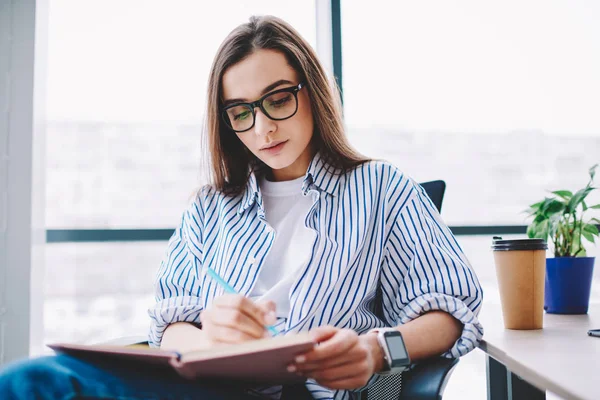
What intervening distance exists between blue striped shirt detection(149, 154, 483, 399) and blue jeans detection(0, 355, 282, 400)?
1.23ft


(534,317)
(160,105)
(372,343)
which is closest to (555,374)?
(372,343)

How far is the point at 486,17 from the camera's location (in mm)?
2676

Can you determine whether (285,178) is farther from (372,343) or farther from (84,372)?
(84,372)

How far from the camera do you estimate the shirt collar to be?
126cm

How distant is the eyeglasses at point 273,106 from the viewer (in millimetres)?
1225

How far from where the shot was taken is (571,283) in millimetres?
1355

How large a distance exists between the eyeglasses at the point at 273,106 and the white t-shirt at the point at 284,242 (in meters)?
0.18

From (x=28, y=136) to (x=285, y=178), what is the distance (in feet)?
4.58

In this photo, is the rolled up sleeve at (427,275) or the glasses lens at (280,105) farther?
the glasses lens at (280,105)

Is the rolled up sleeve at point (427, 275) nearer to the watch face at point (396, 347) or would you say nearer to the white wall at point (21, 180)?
the watch face at point (396, 347)

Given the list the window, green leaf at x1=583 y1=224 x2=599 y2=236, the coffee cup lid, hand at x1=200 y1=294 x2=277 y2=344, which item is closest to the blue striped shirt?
the coffee cup lid

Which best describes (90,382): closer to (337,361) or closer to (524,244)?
(337,361)

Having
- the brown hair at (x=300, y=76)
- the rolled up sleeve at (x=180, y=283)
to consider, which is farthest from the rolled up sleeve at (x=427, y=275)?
the rolled up sleeve at (x=180, y=283)

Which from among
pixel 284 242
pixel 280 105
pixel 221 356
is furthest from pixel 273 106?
pixel 221 356
